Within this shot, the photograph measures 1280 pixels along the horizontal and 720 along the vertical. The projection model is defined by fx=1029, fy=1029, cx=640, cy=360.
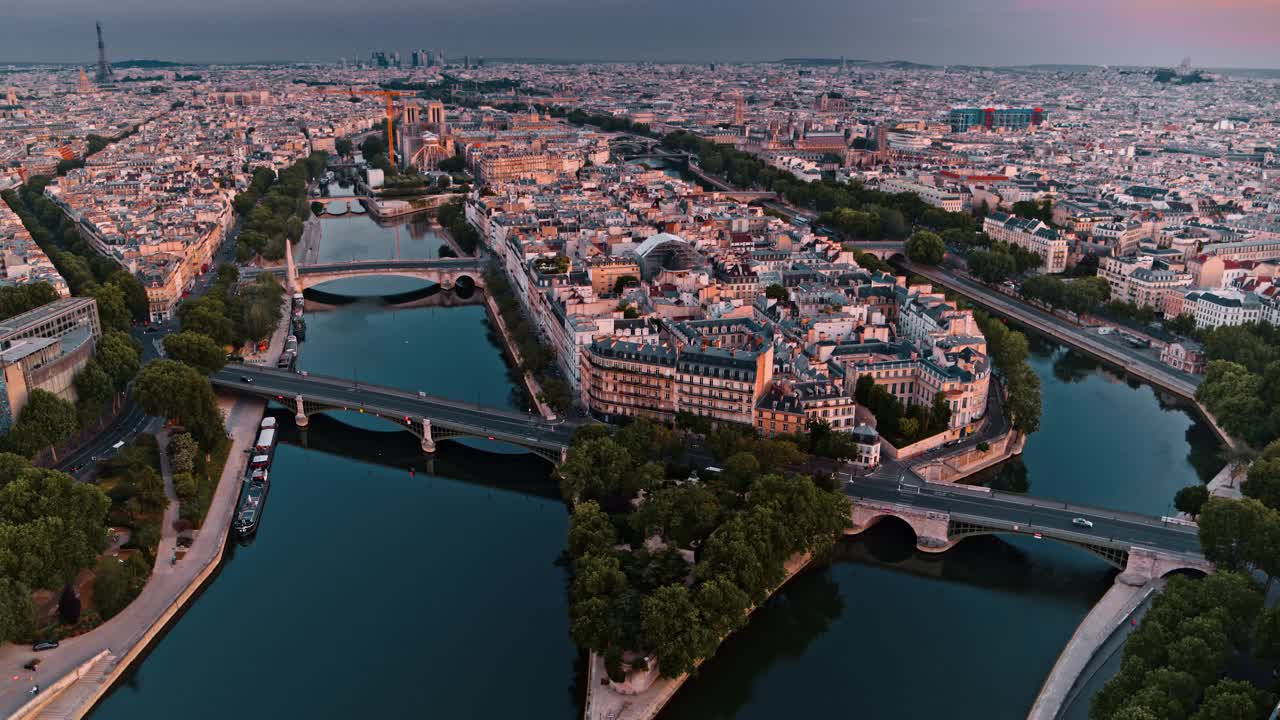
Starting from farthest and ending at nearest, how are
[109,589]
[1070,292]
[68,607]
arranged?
[1070,292]
[109,589]
[68,607]

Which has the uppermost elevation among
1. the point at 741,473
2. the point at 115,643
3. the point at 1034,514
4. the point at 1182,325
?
the point at 1182,325

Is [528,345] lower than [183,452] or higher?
higher

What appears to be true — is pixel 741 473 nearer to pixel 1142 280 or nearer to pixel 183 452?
pixel 183 452

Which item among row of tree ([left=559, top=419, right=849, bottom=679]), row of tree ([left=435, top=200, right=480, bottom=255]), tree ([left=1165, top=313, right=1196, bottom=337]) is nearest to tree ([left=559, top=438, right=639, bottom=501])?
row of tree ([left=559, top=419, right=849, bottom=679])

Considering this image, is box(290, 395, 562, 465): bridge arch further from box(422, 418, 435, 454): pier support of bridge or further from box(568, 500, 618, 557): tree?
box(568, 500, 618, 557): tree

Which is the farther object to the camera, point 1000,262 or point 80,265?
point 1000,262

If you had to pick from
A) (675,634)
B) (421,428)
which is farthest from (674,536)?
(421,428)
